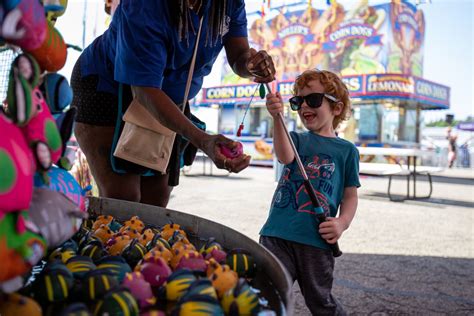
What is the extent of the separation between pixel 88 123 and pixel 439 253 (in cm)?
378

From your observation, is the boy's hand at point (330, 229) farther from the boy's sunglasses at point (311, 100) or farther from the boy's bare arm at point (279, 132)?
the boy's sunglasses at point (311, 100)

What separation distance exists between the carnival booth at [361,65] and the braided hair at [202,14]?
1158cm

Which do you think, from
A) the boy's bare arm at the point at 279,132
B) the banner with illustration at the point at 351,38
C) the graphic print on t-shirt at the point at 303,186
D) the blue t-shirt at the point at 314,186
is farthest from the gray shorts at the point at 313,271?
the banner with illustration at the point at 351,38

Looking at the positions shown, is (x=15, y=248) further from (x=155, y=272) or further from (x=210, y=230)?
(x=210, y=230)

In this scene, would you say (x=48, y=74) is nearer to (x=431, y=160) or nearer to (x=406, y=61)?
(x=406, y=61)

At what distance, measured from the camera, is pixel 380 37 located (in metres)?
14.9

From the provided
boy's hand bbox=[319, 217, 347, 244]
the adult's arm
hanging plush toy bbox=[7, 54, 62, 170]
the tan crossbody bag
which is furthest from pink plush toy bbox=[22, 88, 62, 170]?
boy's hand bbox=[319, 217, 347, 244]

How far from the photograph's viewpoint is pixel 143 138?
1.70 m

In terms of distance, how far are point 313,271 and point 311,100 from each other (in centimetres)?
75

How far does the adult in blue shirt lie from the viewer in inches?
57.5

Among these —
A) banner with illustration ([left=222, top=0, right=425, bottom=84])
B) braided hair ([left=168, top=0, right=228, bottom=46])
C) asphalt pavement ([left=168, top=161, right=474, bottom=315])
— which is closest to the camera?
braided hair ([left=168, top=0, right=228, bottom=46])

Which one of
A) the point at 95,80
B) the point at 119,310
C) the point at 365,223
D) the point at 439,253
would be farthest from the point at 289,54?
the point at 119,310

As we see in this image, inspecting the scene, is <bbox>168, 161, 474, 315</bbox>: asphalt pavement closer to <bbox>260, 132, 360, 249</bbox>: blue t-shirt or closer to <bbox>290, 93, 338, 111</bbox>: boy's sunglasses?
<bbox>260, 132, 360, 249</bbox>: blue t-shirt

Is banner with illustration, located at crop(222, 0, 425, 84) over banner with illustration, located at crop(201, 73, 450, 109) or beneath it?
over
